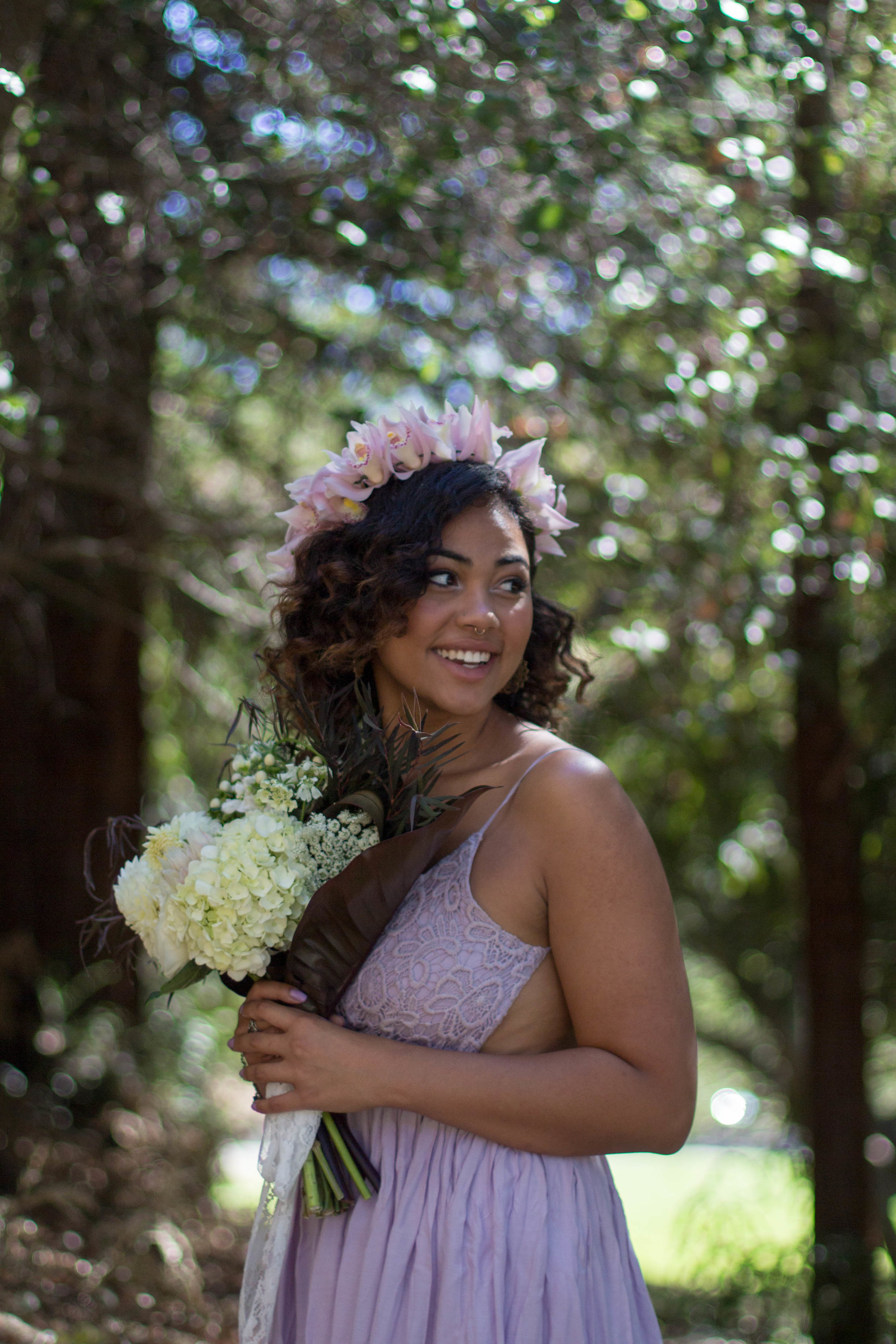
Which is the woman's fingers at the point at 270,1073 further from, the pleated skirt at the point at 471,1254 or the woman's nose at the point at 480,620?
the woman's nose at the point at 480,620

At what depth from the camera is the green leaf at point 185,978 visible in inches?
73.8

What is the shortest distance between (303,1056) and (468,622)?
817 millimetres

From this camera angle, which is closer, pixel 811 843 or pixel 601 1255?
pixel 601 1255

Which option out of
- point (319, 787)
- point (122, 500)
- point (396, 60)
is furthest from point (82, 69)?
point (319, 787)

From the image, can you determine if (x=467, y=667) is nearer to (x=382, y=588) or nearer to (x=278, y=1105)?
(x=382, y=588)

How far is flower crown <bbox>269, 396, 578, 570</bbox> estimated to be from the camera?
90.4 inches

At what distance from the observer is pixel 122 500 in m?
4.40

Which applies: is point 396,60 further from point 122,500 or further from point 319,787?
point 319,787

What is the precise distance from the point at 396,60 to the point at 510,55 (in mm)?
538

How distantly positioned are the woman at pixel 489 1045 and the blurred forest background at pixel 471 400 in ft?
3.05

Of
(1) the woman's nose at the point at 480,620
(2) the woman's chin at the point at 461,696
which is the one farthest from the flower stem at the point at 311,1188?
(1) the woman's nose at the point at 480,620

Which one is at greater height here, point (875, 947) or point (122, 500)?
point (122, 500)

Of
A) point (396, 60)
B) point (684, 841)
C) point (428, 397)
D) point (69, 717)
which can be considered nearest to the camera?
point (396, 60)

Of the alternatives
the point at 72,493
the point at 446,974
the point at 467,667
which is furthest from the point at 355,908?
the point at 72,493
